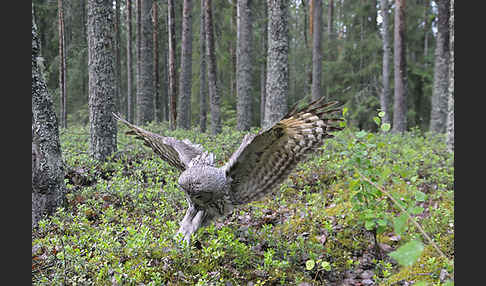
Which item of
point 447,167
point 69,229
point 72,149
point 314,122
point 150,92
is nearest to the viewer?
point 314,122

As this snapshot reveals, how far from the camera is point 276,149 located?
408 cm

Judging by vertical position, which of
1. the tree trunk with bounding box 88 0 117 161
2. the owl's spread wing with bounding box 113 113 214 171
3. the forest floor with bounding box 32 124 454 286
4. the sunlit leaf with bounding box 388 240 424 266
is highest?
the tree trunk with bounding box 88 0 117 161

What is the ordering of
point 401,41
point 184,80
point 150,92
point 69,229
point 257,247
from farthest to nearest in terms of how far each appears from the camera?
point 150,92 → point 184,80 → point 401,41 → point 69,229 → point 257,247

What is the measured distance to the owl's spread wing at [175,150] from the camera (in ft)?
14.3

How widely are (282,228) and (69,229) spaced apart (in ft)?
9.70

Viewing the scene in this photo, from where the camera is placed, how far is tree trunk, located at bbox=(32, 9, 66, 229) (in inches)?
196

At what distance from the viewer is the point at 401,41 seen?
528 inches

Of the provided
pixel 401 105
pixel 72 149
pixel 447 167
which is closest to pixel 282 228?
pixel 447 167

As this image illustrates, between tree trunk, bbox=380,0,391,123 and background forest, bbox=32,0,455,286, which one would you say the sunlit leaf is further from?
tree trunk, bbox=380,0,391,123

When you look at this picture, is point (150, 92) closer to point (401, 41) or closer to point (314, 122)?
point (401, 41)

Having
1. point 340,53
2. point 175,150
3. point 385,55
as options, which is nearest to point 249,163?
point 175,150

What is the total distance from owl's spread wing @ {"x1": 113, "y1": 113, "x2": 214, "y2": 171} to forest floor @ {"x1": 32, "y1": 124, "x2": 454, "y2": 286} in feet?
2.57

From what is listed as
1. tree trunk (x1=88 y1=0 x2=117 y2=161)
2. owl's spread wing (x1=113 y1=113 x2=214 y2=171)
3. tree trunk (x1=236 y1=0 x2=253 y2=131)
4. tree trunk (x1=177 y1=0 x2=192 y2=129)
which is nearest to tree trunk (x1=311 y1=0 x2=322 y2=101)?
tree trunk (x1=236 y1=0 x2=253 y2=131)

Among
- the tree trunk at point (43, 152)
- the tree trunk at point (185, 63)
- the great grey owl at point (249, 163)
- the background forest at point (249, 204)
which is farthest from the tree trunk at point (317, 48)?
the tree trunk at point (43, 152)
